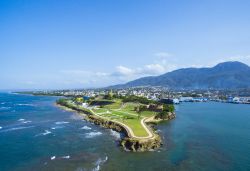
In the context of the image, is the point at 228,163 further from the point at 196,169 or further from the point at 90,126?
the point at 90,126

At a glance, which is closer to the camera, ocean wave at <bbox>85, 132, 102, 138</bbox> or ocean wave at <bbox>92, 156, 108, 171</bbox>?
ocean wave at <bbox>92, 156, 108, 171</bbox>

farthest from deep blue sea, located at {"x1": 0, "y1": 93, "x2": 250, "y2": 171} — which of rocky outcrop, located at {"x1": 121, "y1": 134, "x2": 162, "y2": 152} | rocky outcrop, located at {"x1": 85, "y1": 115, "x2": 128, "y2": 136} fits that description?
rocky outcrop, located at {"x1": 85, "y1": 115, "x2": 128, "y2": 136}

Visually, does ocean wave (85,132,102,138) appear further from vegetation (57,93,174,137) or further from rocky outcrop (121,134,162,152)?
rocky outcrop (121,134,162,152)

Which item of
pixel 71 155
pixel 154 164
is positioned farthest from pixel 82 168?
pixel 154 164

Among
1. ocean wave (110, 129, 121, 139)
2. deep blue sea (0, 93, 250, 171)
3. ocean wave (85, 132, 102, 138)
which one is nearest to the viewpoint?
deep blue sea (0, 93, 250, 171)

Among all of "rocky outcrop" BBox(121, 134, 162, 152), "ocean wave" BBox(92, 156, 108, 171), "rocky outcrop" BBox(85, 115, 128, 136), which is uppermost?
"rocky outcrop" BBox(85, 115, 128, 136)

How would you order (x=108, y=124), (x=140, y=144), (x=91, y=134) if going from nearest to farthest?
(x=140, y=144) → (x=91, y=134) → (x=108, y=124)

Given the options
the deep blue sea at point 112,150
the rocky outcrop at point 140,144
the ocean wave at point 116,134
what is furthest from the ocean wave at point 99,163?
the ocean wave at point 116,134

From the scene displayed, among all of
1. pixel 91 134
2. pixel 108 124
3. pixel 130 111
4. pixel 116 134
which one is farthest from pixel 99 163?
pixel 130 111

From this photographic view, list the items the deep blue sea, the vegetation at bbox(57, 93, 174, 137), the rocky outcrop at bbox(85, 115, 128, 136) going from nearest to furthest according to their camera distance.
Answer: the deep blue sea, the rocky outcrop at bbox(85, 115, 128, 136), the vegetation at bbox(57, 93, 174, 137)

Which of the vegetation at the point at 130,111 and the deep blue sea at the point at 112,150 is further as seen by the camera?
the vegetation at the point at 130,111

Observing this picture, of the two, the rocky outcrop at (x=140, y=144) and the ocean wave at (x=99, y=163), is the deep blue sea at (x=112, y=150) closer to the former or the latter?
the ocean wave at (x=99, y=163)

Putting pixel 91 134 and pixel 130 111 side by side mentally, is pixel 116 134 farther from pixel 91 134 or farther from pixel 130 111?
pixel 130 111
